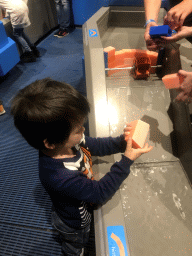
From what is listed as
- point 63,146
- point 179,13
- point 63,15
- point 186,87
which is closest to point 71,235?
point 63,146

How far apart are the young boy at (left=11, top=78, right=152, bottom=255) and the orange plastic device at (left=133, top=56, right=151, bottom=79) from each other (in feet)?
2.34

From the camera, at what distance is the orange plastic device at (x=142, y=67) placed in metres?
1.36

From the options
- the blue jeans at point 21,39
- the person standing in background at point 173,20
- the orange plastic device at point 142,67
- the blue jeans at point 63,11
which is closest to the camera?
the person standing in background at point 173,20

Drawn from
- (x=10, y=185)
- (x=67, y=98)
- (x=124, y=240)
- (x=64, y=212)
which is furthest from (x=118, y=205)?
(x=10, y=185)

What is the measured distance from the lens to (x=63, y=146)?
2.08 feet

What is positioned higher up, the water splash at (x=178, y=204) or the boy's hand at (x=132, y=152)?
the boy's hand at (x=132, y=152)

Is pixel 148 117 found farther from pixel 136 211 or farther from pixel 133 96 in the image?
pixel 136 211

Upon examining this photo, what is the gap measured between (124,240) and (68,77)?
218 centimetres

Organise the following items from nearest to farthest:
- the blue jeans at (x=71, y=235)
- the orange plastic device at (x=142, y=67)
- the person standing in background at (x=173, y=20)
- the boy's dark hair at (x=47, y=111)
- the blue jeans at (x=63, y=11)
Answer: the boy's dark hair at (x=47, y=111), the blue jeans at (x=71, y=235), the person standing in background at (x=173, y=20), the orange plastic device at (x=142, y=67), the blue jeans at (x=63, y=11)

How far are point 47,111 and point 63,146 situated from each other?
0.52 feet

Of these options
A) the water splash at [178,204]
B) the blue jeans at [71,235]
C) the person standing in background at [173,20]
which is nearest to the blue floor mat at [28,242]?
the blue jeans at [71,235]

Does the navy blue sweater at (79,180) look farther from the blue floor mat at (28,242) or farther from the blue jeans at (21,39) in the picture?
the blue jeans at (21,39)

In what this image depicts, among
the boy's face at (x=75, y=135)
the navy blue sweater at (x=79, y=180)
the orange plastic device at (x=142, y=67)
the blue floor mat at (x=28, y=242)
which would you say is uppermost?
the boy's face at (x=75, y=135)

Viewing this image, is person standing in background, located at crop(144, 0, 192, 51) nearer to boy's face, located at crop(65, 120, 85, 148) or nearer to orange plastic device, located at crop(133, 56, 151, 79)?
orange plastic device, located at crop(133, 56, 151, 79)
